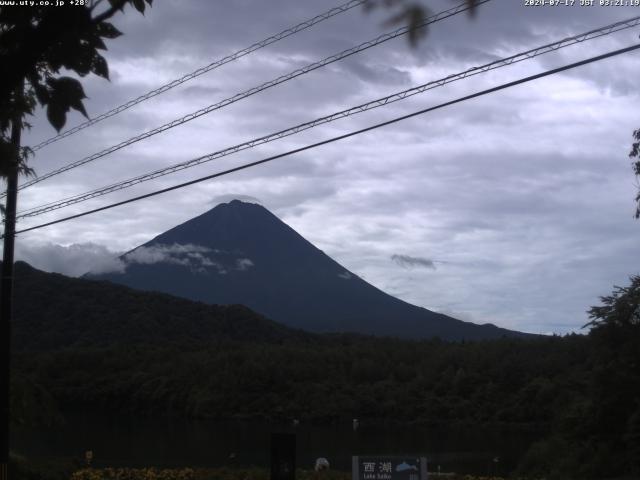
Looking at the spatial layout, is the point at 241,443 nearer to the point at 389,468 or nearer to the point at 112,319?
the point at 389,468

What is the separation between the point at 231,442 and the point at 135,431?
10493 mm

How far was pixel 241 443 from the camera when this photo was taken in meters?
42.1

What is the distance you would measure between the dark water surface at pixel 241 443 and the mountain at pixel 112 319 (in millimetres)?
26195

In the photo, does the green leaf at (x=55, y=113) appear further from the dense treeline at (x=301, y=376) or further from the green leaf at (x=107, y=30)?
the dense treeline at (x=301, y=376)

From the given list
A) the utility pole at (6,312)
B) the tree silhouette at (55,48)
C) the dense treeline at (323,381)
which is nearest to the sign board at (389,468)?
the utility pole at (6,312)

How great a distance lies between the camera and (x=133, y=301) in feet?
341

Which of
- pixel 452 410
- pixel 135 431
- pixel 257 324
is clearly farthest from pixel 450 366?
pixel 257 324

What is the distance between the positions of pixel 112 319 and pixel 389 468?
299 ft

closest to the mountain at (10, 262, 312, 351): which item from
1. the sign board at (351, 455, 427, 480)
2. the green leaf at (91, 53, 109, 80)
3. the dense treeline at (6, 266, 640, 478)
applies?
the dense treeline at (6, 266, 640, 478)

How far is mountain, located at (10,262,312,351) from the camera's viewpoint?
8712 centimetres

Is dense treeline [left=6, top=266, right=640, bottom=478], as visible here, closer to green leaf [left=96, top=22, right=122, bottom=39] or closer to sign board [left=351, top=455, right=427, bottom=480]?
sign board [left=351, top=455, right=427, bottom=480]

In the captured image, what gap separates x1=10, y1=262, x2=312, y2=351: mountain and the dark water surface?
26.2 m

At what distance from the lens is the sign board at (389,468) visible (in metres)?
10.9

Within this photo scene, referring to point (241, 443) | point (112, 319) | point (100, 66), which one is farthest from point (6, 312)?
point (112, 319)
